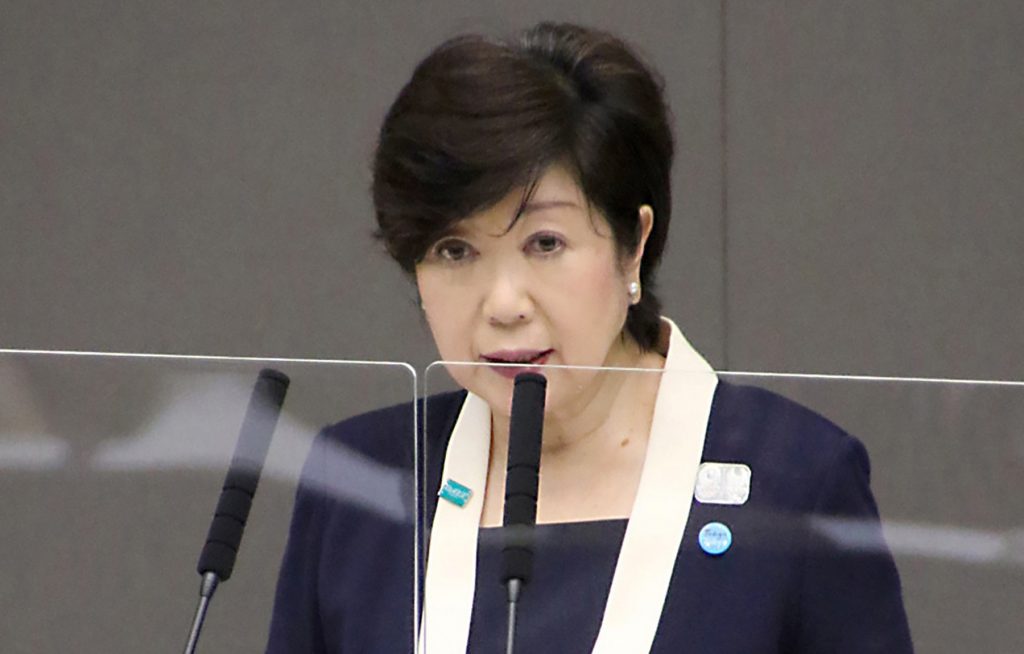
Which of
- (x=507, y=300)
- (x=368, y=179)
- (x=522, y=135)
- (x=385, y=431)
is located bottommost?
(x=385, y=431)

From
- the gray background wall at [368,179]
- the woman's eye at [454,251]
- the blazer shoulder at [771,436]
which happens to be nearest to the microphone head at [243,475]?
the blazer shoulder at [771,436]

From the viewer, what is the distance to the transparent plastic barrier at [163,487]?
1042 mm

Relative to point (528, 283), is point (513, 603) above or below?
below

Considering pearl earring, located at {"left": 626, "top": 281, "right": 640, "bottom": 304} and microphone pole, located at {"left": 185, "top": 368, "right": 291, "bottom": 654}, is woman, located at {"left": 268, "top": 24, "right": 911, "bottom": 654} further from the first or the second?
pearl earring, located at {"left": 626, "top": 281, "right": 640, "bottom": 304}

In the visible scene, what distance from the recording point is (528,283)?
1395 millimetres

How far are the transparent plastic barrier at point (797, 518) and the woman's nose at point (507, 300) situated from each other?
0.28 metres

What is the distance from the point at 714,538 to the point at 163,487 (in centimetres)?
34

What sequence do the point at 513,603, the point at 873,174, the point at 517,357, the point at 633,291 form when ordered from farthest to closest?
1. the point at 873,174
2. the point at 633,291
3. the point at 517,357
4. the point at 513,603

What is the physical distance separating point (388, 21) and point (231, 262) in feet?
1.58

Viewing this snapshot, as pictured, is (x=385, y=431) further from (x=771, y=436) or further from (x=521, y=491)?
(x=771, y=436)

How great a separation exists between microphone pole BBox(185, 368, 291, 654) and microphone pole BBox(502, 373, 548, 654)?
151 millimetres

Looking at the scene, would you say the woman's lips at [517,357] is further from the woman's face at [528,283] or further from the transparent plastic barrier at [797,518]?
the transparent plastic barrier at [797,518]

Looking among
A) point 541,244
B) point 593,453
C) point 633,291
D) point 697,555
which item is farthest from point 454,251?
point 697,555

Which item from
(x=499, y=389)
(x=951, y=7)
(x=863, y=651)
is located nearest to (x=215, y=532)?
(x=499, y=389)
